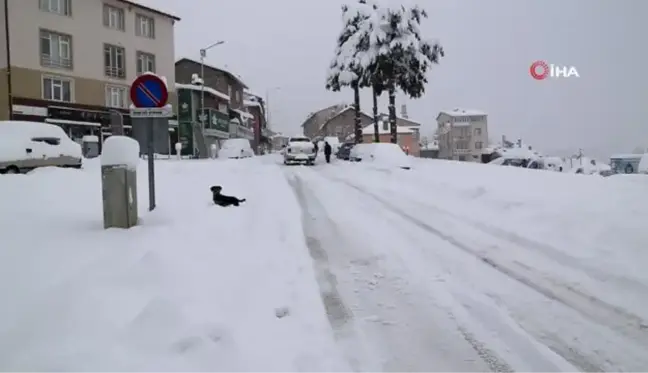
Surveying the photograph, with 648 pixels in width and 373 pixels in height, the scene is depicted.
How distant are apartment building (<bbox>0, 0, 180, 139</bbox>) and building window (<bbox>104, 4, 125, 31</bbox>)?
7cm

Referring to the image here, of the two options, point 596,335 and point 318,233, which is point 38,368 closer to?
point 596,335

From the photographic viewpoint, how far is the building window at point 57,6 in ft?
117

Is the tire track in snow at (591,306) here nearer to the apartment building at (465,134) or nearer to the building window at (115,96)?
the building window at (115,96)

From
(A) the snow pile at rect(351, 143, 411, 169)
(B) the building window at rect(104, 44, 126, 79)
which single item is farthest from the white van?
(B) the building window at rect(104, 44, 126, 79)

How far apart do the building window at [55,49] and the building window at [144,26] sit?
6.65 meters

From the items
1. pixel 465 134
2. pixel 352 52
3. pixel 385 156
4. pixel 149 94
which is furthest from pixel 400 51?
pixel 465 134

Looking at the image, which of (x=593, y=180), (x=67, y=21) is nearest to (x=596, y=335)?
(x=593, y=180)

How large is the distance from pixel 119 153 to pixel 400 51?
25.8m

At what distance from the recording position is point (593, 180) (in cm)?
1238

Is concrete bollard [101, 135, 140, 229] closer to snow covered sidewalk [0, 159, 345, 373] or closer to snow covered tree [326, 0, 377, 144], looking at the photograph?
snow covered sidewalk [0, 159, 345, 373]

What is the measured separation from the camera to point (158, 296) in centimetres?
455

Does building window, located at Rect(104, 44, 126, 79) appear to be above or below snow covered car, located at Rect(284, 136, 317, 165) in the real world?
above

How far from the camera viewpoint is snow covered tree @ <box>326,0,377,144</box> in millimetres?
33125

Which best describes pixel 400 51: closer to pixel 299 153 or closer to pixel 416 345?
pixel 299 153
